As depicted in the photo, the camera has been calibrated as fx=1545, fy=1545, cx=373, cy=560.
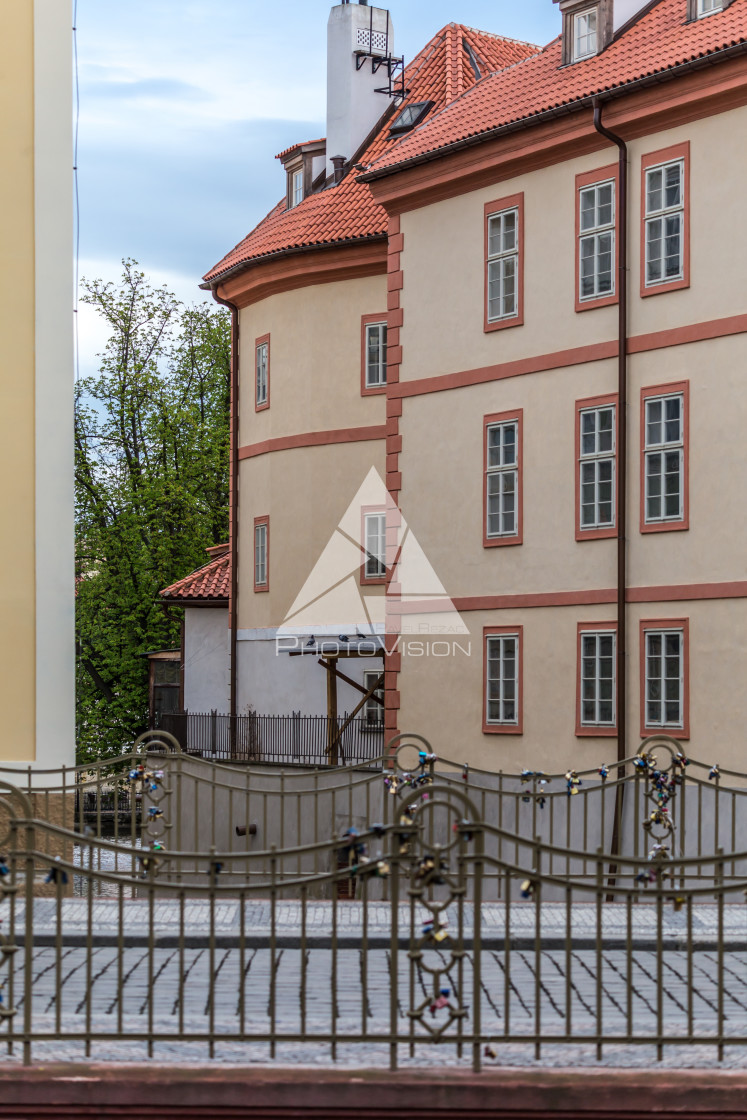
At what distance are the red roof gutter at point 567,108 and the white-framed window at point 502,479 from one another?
14.5 feet

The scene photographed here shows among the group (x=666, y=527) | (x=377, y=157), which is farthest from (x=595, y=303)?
(x=377, y=157)

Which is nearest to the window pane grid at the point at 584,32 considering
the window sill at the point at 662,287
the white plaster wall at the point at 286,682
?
the window sill at the point at 662,287

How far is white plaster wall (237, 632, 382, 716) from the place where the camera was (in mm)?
30500

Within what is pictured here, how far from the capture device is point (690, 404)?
20.9 m

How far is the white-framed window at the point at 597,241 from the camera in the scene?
72.8 feet

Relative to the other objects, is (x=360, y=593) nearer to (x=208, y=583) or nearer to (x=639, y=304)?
(x=208, y=583)

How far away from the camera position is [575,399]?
22.5 meters

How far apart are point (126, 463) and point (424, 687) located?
24.3 meters

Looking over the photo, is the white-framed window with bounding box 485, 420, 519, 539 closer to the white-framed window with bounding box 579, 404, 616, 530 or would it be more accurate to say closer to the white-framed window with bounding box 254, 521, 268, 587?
the white-framed window with bounding box 579, 404, 616, 530

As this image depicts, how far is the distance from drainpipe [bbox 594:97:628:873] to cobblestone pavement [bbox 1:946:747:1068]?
11.7 m

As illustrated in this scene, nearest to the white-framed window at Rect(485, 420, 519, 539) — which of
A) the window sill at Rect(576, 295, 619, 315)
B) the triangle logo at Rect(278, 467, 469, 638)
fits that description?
the window sill at Rect(576, 295, 619, 315)

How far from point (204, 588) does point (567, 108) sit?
57.8 feet

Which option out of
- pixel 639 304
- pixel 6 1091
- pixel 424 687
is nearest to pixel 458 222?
pixel 639 304

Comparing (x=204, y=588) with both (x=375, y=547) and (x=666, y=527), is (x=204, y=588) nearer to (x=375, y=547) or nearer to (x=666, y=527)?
(x=375, y=547)
